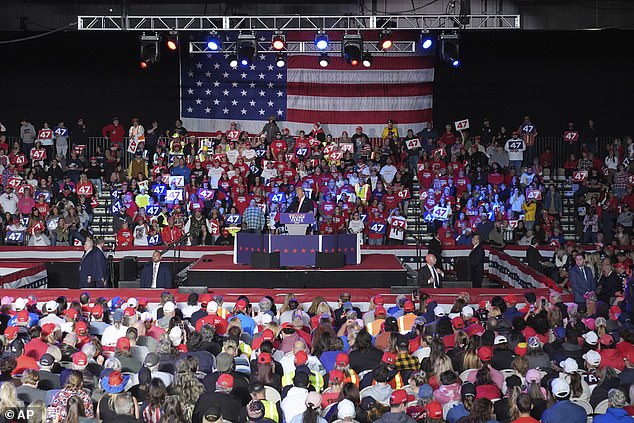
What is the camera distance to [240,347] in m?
14.2

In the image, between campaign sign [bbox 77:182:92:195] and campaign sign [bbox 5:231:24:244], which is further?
campaign sign [bbox 77:182:92:195]

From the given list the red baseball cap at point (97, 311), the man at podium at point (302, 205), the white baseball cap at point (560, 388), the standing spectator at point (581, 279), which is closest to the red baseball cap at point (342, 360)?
the white baseball cap at point (560, 388)

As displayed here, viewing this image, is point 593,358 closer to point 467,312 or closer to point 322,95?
point 467,312

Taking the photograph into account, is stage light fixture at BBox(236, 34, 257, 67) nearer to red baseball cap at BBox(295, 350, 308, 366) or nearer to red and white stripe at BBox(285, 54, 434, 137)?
red and white stripe at BBox(285, 54, 434, 137)

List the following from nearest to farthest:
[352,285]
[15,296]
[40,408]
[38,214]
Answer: [40,408], [15,296], [352,285], [38,214]

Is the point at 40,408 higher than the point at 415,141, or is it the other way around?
the point at 415,141

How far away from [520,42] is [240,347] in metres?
23.8

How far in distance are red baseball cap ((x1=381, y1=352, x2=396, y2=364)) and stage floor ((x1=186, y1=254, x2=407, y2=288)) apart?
9973mm

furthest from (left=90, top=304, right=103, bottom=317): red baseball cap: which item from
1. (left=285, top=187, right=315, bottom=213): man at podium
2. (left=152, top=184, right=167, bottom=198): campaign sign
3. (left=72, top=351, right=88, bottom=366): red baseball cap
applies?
(left=152, top=184, right=167, bottom=198): campaign sign

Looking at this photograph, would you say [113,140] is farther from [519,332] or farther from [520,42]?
[519,332]

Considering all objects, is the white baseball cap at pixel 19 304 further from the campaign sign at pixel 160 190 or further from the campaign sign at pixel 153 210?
the campaign sign at pixel 160 190

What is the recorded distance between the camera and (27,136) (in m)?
33.3

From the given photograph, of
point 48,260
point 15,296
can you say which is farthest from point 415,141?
point 15,296

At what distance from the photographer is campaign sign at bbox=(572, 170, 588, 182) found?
3103 cm
